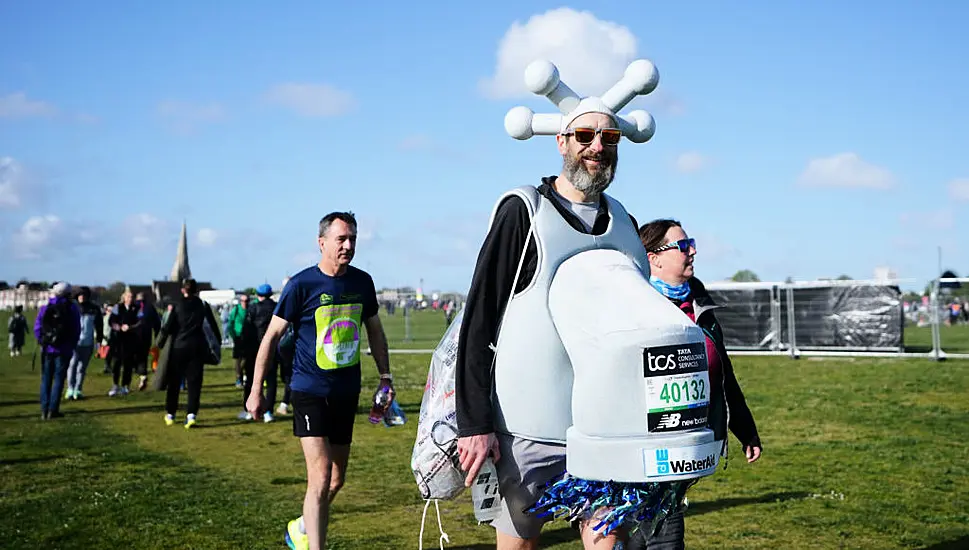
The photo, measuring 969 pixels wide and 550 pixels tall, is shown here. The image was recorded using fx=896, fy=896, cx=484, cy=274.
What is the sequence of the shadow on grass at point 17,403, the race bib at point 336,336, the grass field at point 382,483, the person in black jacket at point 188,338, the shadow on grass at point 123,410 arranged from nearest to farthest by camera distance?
the race bib at point 336,336, the grass field at point 382,483, the person in black jacket at point 188,338, the shadow on grass at point 123,410, the shadow on grass at point 17,403

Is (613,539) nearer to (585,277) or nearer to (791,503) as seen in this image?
(585,277)

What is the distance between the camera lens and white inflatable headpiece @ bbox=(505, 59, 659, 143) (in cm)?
328

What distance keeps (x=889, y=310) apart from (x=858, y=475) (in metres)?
15.8

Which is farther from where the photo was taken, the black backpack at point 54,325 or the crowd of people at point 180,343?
the black backpack at point 54,325

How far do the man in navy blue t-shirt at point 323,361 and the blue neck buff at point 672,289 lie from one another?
217 cm

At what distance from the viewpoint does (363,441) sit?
11.4m

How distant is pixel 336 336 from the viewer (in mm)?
5797

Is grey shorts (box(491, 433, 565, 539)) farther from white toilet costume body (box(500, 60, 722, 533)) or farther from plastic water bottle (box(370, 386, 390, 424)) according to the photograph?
plastic water bottle (box(370, 386, 390, 424))

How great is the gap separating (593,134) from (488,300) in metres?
0.71

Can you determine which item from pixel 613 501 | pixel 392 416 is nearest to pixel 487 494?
pixel 613 501

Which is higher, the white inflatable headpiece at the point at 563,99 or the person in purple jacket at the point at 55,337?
the white inflatable headpiece at the point at 563,99

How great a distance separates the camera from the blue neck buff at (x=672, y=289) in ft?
14.6

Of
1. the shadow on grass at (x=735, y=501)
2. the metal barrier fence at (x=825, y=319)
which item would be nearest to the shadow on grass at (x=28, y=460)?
the shadow on grass at (x=735, y=501)

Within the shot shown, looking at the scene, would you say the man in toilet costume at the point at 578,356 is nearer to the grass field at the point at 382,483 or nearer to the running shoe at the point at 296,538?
the running shoe at the point at 296,538
